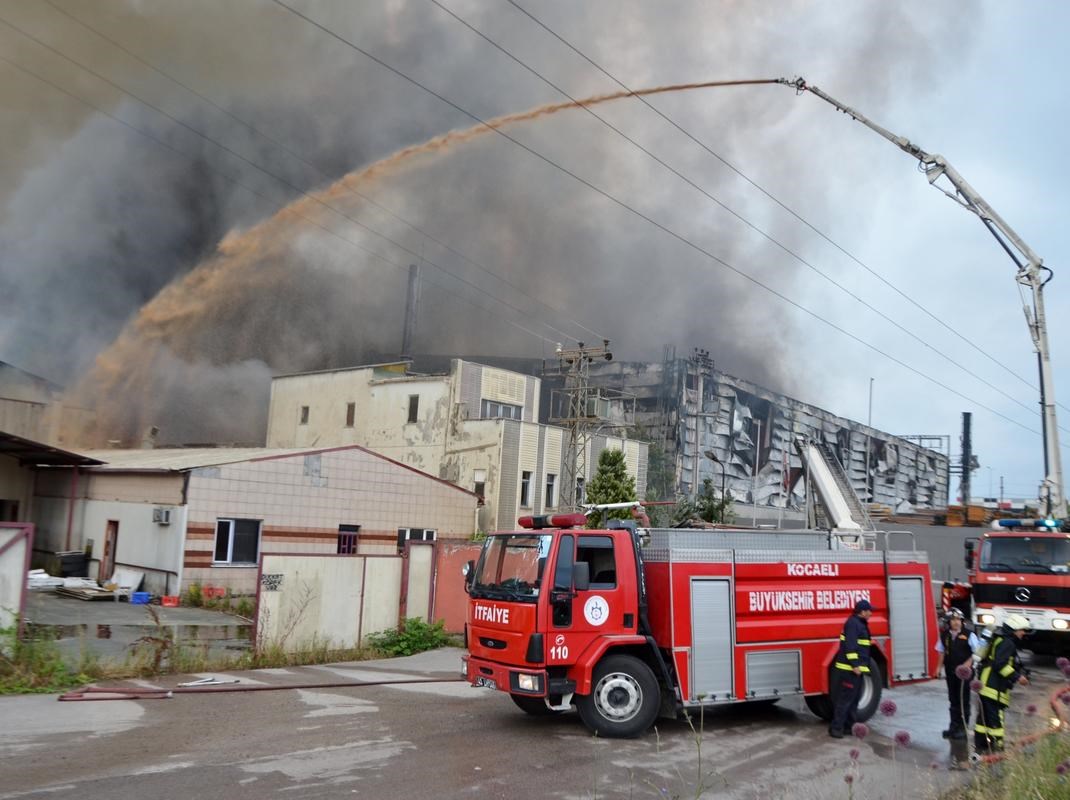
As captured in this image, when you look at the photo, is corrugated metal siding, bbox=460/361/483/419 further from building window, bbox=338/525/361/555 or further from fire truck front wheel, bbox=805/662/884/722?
fire truck front wheel, bbox=805/662/884/722

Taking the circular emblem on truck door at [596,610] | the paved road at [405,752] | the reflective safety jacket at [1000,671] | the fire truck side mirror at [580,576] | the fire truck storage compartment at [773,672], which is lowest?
the paved road at [405,752]

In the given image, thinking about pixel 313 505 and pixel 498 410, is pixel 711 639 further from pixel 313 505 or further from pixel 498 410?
pixel 498 410

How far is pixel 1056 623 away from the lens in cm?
1576

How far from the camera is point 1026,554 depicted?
16625 mm

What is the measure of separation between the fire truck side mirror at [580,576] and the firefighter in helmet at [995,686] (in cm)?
396

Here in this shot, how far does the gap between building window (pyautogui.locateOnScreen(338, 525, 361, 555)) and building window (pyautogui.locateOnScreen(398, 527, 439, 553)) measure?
5.66ft

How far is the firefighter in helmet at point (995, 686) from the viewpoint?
8.48 m

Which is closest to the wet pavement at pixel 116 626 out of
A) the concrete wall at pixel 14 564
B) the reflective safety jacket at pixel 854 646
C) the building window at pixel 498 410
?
the concrete wall at pixel 14 564

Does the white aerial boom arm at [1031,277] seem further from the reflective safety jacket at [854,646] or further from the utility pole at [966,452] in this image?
the utility pole at [966,452]

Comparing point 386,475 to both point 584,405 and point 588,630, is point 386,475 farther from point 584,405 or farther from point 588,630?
point 588,630

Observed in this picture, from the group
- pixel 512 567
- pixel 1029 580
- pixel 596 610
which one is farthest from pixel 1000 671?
pixel 1029 580

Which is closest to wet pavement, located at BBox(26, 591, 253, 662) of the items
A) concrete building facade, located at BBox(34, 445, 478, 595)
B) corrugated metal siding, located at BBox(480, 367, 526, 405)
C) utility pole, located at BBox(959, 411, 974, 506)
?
concrete building facade, located at BBox(34, 445, 478, 595)

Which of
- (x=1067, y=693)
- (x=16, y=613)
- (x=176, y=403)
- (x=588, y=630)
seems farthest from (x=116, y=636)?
(x=176, y=403)

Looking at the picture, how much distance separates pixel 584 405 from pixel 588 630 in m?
26.8
